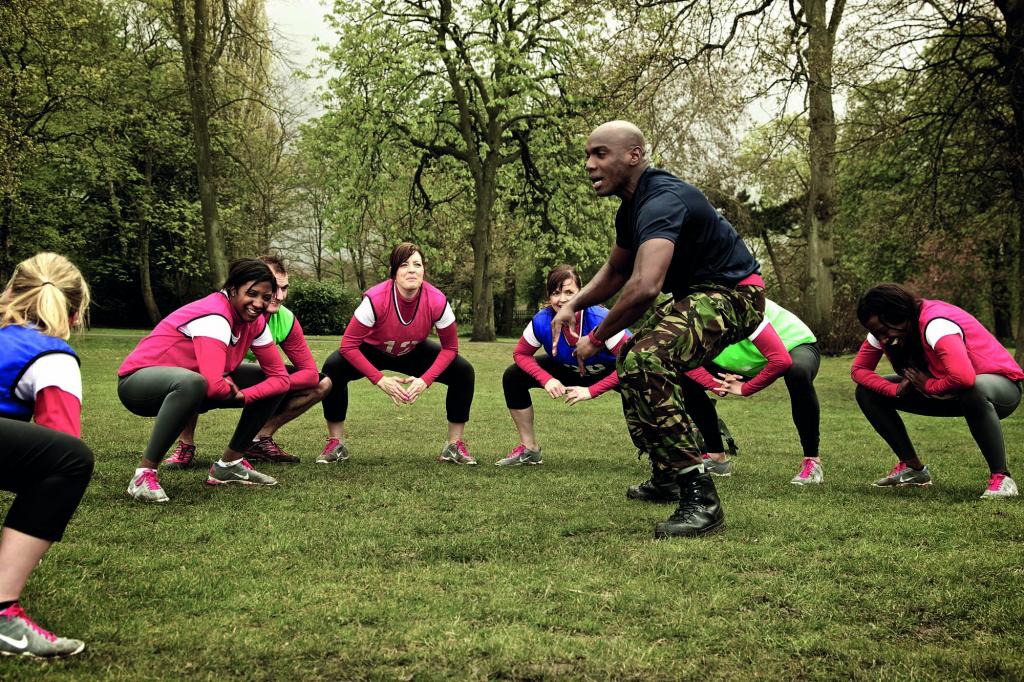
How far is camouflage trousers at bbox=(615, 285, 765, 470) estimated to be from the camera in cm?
446

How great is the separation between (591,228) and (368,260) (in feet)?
97.9

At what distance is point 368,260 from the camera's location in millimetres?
55344

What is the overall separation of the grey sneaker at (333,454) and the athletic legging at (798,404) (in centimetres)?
308

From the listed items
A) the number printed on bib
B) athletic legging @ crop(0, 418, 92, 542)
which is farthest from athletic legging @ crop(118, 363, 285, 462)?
athletic legging @ crop(0, 418, 92, 542)

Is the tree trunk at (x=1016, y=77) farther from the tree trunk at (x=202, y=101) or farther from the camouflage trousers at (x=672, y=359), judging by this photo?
the tree trunk at (x=202, y=101)

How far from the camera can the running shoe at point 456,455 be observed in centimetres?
718

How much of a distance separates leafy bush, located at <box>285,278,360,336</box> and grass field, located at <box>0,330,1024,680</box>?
28.0 m

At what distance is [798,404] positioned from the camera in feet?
21.0

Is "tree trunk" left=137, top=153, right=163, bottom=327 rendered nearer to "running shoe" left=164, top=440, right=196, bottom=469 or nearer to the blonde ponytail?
"running shoe" left=164, top=440, right=196, bottom=469

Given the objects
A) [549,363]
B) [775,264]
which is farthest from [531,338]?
[775,264]

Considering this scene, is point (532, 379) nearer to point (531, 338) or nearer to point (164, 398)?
point (531, 338)

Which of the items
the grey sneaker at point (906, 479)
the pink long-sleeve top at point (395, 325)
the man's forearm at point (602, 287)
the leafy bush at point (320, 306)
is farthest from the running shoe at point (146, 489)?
the leafy bush at point (320, 306)

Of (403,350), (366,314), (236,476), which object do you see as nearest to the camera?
(236,476)

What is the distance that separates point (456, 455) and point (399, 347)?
1108mm
